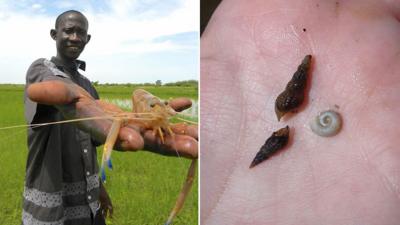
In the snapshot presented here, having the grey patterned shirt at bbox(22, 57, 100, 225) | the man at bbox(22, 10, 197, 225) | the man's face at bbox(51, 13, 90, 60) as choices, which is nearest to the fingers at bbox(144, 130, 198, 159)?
the man at bbox(22, 10, 197, 225)

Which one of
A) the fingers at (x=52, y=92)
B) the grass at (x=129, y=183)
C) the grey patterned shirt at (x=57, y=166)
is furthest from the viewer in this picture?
the grass at (x=129, y=183)

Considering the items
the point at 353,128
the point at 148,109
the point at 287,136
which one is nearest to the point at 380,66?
the point at 353,128

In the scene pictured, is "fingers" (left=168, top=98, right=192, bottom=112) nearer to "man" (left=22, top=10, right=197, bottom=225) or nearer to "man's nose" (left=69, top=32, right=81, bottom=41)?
"man" (left=22, top=10, right=197, bottom=225)

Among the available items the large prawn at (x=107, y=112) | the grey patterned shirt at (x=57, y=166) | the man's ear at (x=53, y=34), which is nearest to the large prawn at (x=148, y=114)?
the large prawn at (x=107, y=112)

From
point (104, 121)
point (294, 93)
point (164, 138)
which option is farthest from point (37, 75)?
point (294, 93)

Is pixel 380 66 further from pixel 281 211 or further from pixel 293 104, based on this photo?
pixel 281 211

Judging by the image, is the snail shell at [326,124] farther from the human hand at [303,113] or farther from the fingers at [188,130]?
the fingers at [188,130]

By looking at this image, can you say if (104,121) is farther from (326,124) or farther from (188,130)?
(326,124)
